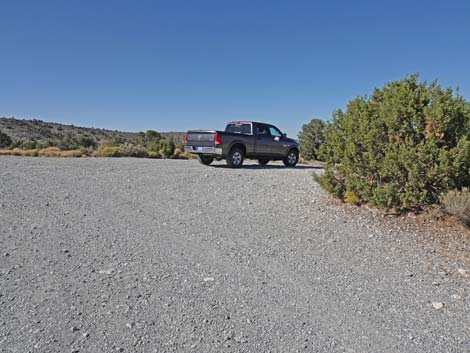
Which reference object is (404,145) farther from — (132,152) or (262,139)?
(132,152)

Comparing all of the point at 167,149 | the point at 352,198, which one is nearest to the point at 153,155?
the point at 167,149

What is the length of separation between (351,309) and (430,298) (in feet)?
3.11

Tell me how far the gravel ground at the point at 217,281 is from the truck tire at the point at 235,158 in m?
6.52

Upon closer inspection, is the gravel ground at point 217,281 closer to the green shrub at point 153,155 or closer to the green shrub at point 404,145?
the green shrub at point 404,145

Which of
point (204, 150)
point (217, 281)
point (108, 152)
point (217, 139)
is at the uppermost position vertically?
point (217, 139)

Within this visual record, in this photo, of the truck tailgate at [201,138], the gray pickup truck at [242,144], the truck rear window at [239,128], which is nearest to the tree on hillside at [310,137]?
the gray pickup truck at [242,144]

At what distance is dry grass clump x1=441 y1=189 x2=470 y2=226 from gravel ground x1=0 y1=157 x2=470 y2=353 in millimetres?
811

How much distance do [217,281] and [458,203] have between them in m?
3.91

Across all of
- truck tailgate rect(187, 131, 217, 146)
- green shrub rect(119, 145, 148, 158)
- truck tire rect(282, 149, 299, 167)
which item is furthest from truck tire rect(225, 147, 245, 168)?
green shrub rect(119, 145, 148, 158)

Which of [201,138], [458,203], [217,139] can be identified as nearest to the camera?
[458,203]

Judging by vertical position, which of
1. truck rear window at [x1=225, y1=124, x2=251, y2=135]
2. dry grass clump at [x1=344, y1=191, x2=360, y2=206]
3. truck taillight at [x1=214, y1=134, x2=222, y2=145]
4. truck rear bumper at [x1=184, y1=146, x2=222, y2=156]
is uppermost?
truck rear window at [x1=225, y1=124, x2=251, y2=135]

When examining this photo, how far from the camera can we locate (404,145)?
5562 mm

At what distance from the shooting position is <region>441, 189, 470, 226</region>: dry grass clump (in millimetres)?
5117

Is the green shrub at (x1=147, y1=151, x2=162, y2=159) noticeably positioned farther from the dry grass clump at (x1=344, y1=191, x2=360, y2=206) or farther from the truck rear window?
the dry grass clump at (x1=344, y1=191, x2=360, y2=206)
